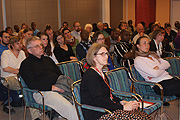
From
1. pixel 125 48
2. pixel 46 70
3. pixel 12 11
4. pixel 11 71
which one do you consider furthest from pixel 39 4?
pixel 46 70

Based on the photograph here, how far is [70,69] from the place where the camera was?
4.24 metres

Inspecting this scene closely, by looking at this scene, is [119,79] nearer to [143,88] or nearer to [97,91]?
[143,88]

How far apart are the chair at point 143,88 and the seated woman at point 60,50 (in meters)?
1.65

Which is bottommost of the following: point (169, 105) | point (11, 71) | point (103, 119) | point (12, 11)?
point (169, 105)

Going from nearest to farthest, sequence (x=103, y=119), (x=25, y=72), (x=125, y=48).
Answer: (x=103, y=119)
(x=25, y=72)
(x=125, y=48)

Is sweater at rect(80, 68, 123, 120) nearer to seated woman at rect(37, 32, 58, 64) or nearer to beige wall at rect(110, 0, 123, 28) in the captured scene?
seated woman at rect(37, 32, 58, 64)

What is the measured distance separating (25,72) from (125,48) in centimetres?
288

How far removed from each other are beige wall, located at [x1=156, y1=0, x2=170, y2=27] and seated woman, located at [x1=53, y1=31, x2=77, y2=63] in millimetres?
9843

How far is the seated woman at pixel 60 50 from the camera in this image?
5156 mm

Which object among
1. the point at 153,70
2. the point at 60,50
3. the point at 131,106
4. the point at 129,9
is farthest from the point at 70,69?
the point at 129,9

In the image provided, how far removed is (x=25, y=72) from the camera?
11.7 feet

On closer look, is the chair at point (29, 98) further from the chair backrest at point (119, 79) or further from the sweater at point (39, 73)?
the chair backrest at point (119, 79)

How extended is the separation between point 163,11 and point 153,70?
10.8m

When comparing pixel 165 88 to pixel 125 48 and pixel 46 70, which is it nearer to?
pixel 46 70
